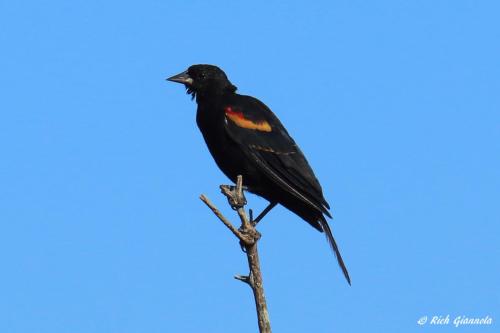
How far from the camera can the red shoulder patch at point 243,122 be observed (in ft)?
24.1

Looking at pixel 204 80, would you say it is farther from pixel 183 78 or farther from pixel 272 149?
pixel 272 149

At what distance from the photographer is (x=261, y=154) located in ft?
23.9

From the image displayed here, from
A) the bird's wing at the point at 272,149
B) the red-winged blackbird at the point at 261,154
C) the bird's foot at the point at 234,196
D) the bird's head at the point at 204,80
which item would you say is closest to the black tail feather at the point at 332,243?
the red-winged blackbird at the point at 261,154

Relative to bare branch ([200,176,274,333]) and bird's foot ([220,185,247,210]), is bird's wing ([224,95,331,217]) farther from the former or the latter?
bare branch ([200,176,274,333])

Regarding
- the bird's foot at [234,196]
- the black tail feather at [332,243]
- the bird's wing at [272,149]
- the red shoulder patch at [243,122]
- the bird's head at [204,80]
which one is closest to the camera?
the bird's foot at [234,196]

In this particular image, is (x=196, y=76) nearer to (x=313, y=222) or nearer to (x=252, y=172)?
(x=252, y=172)

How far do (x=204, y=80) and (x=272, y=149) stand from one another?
1198 mm

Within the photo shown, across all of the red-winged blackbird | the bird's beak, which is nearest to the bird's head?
the bird's beak

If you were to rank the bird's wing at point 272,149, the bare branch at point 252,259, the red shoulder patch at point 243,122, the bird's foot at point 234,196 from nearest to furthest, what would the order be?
the bare branch at point 252,259 < the bird's foot at point 234,196 < the bird's wing at point 272,149 < the red shoulder patch at point 243,122

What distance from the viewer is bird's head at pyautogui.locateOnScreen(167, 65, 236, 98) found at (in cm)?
799

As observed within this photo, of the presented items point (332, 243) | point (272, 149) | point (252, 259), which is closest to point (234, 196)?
point (252, 259)

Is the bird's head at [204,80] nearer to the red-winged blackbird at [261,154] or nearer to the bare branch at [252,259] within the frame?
the red-winged blackbird at [261,154]

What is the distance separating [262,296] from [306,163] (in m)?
2.07

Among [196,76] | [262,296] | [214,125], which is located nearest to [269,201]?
[214,125]
